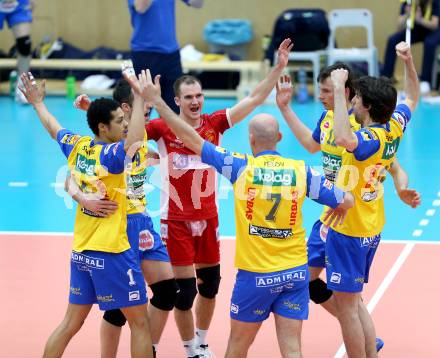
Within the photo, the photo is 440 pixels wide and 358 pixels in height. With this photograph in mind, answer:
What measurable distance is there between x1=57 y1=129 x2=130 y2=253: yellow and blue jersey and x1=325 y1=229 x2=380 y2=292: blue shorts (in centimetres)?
145

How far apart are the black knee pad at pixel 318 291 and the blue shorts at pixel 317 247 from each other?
0.57 feet

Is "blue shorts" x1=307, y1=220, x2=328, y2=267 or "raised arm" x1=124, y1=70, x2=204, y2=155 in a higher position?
"raised arm" x1=124, y1=70, x2=204, y2=155

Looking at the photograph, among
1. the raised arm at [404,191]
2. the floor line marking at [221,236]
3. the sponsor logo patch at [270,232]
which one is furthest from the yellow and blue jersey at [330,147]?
the floor line marking at [221,236]

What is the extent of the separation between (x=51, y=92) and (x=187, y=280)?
45.2 ft

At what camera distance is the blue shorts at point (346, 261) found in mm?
6645

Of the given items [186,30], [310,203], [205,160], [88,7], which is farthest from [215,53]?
[205,160]

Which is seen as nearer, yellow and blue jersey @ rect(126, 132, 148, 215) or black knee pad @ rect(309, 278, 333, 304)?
yellow and blue jersey @ rect(126, 132, 148, 215)

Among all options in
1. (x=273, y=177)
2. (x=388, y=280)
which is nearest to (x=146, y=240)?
(x=273, y=177)

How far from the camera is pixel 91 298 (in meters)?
6.48

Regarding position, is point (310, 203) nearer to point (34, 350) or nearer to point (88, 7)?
point (34, 350)

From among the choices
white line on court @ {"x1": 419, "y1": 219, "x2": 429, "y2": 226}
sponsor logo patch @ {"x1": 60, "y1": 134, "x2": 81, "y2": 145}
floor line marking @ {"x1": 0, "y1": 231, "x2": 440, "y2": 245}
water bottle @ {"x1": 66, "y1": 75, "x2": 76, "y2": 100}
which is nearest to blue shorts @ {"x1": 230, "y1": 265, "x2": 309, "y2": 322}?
sponsor logo patch @ {"x1": 60, "y1": 134, "x2": 81, "y2": 145}

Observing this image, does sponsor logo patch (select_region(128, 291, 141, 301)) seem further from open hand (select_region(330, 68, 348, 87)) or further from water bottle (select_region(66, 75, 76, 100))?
water bottle (select_region(66, 75, 76, 100))

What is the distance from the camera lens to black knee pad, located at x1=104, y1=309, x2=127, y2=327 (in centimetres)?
683

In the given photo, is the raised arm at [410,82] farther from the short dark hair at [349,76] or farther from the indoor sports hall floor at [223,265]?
the indoor sports hall floor at [223,265]
